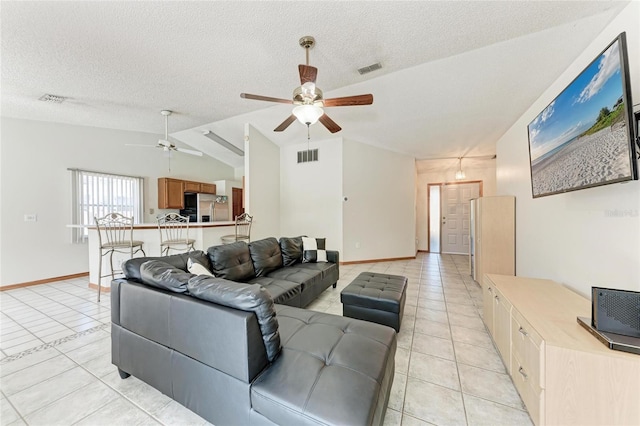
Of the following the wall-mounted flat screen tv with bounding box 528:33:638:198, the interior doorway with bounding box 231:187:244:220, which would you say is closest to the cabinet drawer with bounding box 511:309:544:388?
the wall-mounted flat screen tv with bounding box 528:33:638:198

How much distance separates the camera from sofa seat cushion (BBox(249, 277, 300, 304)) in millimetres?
2333

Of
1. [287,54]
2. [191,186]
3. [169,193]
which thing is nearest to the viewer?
[287,54]

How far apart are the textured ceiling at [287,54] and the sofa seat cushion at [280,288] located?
2.45 metres

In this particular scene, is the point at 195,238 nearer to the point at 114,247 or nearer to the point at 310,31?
the point at 114,247

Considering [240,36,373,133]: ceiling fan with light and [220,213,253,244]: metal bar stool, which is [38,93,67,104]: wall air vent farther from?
[240,36,373,133]: ceiling fan with light

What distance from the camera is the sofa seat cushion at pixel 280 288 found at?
7.65 feet

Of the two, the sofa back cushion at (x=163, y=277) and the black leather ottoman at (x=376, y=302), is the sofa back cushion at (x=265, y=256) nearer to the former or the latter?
the black leather ottoman at (x=376, y=302)

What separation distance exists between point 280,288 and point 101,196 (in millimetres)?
4855

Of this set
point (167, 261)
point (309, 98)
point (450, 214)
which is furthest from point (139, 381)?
point (450, 214)

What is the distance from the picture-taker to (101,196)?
4.84m

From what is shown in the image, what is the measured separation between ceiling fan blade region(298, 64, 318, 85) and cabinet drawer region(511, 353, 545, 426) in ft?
8.74

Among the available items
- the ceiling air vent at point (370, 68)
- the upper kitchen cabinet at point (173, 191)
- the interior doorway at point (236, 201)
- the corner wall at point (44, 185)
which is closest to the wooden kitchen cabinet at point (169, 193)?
the upper kitchen cabinet at point (173, 191)

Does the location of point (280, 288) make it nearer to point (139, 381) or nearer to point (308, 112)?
point (139, 381)

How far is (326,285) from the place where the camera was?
3312 millimetres
